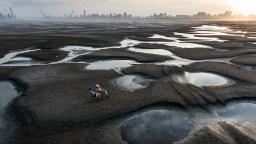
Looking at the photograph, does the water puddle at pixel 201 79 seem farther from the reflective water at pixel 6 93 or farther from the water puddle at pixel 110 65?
the reflective water at pixel 6 93

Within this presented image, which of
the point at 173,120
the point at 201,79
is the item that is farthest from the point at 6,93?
the point at 201,79

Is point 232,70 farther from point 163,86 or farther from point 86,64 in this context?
point 86,64

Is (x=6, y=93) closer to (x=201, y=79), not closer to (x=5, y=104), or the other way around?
(x=5, y=104)

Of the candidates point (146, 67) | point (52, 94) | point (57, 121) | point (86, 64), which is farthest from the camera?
point (86, 64)

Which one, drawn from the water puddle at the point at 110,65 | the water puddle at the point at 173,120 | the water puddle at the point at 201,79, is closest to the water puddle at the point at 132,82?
the water puddle at the point at 201,79

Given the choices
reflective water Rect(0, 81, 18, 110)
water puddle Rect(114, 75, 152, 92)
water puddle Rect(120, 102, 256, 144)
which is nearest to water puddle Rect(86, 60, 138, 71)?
water puddle Rect(114, 75, 152, 92)

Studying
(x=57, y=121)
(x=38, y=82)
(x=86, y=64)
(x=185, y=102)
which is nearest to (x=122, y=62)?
(x=86, y=64)

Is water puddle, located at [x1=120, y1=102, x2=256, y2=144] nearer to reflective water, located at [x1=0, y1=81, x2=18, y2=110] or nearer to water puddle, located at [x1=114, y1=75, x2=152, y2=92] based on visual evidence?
water puddle, located at [x1=114, y1=75, x2=152, y2=92]
